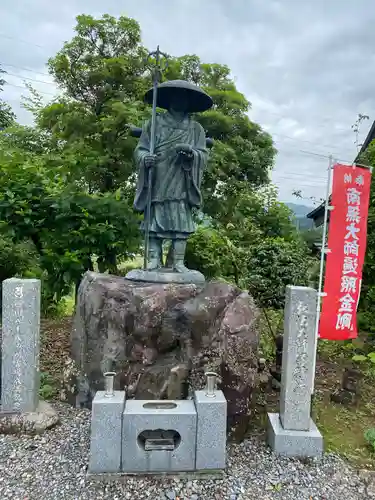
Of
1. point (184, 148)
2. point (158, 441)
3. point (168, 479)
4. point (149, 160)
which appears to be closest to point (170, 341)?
point (158, 441)

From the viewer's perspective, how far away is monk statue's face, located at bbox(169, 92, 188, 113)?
4898mm

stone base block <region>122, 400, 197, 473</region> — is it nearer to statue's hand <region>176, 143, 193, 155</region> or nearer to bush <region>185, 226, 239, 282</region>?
statue's hand <region>176, 143, 193, 155</region>

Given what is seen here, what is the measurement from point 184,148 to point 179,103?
802mm

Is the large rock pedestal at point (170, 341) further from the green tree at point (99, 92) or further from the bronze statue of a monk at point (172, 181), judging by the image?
the green tree at point (99, 92)

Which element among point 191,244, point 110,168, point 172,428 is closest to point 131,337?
point 172,428

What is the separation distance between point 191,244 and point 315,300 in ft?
15.8

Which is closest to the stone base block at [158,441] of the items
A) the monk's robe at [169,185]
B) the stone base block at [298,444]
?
the stone base block at [298,444]

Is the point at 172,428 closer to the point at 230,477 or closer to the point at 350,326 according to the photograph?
the point at 230,477

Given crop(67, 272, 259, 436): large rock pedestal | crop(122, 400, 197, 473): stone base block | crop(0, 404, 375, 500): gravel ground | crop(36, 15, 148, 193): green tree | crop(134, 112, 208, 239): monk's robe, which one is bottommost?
crop(0, 404, 375, 500): gravel ground

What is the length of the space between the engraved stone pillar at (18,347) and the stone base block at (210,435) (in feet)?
6.15

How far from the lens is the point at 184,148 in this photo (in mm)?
4551

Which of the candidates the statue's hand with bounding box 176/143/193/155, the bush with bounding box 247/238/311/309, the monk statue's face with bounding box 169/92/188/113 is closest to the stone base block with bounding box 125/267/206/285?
the statue's hand with bounding box 176/143/193/155

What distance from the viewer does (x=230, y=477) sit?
326 cm

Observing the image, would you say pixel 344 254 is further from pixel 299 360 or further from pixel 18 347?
pixel 18 347
